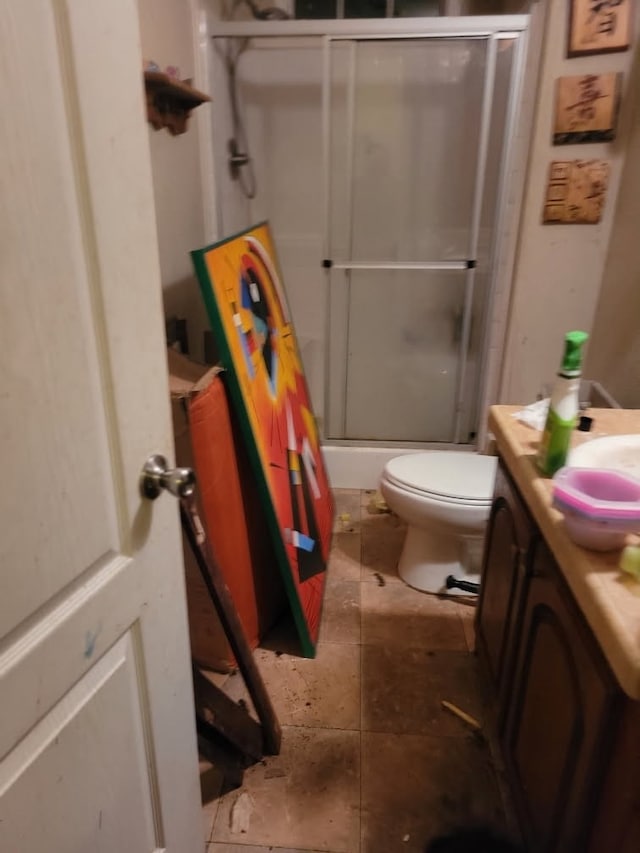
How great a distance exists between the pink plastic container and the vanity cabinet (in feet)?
0.43

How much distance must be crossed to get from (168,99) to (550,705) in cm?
190

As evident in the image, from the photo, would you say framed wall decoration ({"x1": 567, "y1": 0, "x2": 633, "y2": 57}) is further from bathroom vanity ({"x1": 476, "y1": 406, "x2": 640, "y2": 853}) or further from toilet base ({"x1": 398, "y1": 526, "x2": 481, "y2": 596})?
toilet base ({"x1": 398, "y1": 526, "x2": 481, "y2": 596})

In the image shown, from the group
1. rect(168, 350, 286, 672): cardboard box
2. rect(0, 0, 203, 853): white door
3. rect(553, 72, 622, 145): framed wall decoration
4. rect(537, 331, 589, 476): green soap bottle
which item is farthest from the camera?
rect(553, 72, 622, 145): framed wall decoration

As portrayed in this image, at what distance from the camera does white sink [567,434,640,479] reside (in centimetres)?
117

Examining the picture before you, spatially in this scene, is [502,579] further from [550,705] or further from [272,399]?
[272,399]

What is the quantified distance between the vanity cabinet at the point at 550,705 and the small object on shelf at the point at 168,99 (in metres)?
1.35

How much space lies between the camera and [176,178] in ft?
6.82

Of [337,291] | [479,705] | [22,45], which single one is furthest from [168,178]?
[479,705]

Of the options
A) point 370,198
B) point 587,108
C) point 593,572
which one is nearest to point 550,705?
point 593,572

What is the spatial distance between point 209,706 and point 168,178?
5.29 ft

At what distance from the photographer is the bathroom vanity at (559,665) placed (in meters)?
0.79

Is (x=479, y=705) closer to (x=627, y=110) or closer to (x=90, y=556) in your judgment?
(x=90, y=556)

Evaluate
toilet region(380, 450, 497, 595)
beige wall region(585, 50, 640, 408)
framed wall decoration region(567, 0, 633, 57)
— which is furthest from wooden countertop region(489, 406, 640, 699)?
framed wall decoration region(567, 0, 633, 57)

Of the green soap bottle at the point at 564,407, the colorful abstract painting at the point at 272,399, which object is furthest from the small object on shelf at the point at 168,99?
the green soap bottle at the point at 564,407
